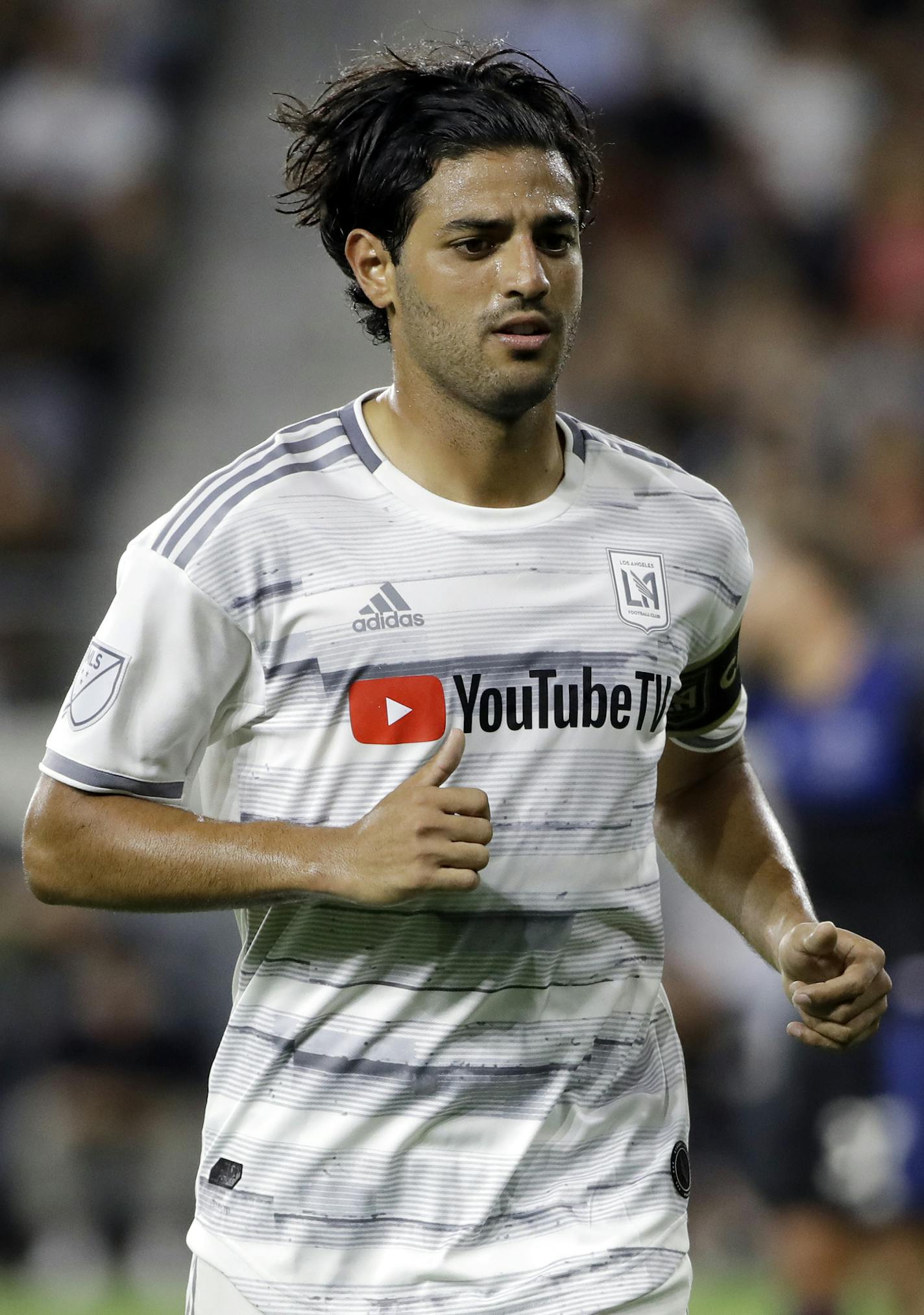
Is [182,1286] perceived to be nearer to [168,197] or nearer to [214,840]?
[214,840]

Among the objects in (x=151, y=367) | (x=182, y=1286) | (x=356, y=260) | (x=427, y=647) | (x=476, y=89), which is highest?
(x=476, y=89)

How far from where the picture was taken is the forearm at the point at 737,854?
2730 millimetres

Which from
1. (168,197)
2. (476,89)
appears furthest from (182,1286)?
(168,197)

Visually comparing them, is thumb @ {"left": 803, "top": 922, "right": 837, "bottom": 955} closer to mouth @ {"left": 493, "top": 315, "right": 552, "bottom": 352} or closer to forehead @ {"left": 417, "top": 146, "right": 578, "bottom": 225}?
mouth @ {"left": 493, "top": 315, "right": 552, "bottom": 352}

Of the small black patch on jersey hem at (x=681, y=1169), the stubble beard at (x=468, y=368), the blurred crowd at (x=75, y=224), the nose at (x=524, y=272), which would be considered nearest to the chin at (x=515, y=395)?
the stubble beard at (x=468, y=368)

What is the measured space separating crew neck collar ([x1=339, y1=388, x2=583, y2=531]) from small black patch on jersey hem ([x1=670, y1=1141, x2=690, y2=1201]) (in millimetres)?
926

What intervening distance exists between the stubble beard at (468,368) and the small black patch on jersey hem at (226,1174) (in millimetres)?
1109

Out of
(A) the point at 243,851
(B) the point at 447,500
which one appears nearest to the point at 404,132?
(B) the point at 447,500

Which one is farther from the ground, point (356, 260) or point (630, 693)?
point (356, 260)

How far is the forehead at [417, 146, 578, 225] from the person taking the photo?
2471 millimetres

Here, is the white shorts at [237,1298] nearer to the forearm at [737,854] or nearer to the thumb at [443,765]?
the forearm at [737,854]

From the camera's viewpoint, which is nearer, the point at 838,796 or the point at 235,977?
the point at 235,977

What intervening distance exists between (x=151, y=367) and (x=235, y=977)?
539cm

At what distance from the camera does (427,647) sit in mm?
2391
